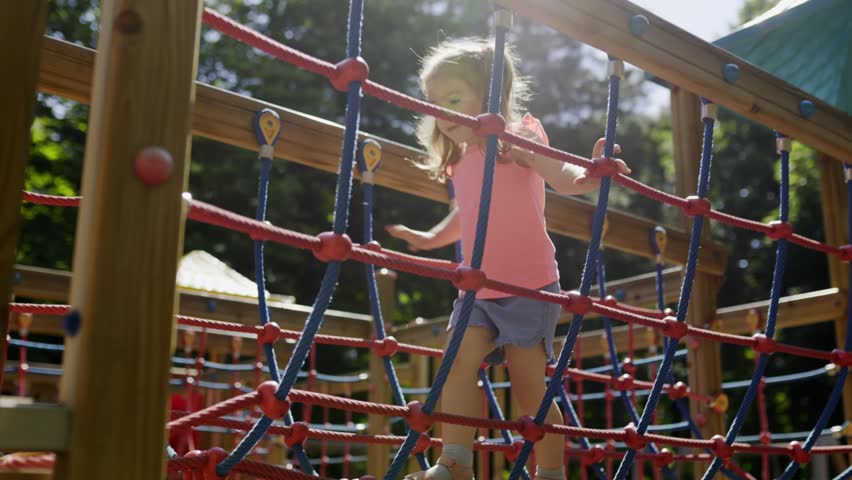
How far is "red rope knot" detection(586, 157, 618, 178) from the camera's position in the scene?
176 cm

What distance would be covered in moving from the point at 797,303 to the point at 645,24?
2.46 m

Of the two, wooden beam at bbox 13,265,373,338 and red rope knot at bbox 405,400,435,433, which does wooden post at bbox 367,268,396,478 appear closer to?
wooden beam at bbox 13,265,373,338

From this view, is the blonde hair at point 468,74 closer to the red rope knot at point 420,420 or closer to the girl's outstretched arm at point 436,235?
the girl's outstretched arm at point 436,235

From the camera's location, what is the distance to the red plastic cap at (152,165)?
1023mm

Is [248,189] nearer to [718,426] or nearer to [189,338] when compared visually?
[189,338]

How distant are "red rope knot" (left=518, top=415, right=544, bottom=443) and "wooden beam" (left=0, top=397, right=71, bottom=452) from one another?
35.2 inches

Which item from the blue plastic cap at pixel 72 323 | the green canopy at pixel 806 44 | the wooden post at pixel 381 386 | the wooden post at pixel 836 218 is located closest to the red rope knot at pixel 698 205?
the blue plastic cap at pixel 72 323

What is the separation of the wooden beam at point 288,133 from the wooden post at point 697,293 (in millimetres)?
565

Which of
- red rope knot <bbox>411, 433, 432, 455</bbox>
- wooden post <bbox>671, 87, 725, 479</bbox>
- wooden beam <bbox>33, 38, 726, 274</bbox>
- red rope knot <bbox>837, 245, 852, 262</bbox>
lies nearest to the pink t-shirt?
red rope knot <bbox>411, 433, 432, 455</bbox>

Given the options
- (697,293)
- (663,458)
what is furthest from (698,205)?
(697,293)

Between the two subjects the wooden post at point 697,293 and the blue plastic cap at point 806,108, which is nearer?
the blue plastic cap at point 806,108

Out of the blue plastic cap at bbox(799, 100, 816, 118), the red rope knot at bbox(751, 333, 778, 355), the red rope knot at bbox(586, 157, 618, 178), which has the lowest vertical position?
the red rope knot at bbox(751, 333, 778, 355)

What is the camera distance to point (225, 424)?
1957 millimetres

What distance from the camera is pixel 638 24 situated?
73.0 inches
